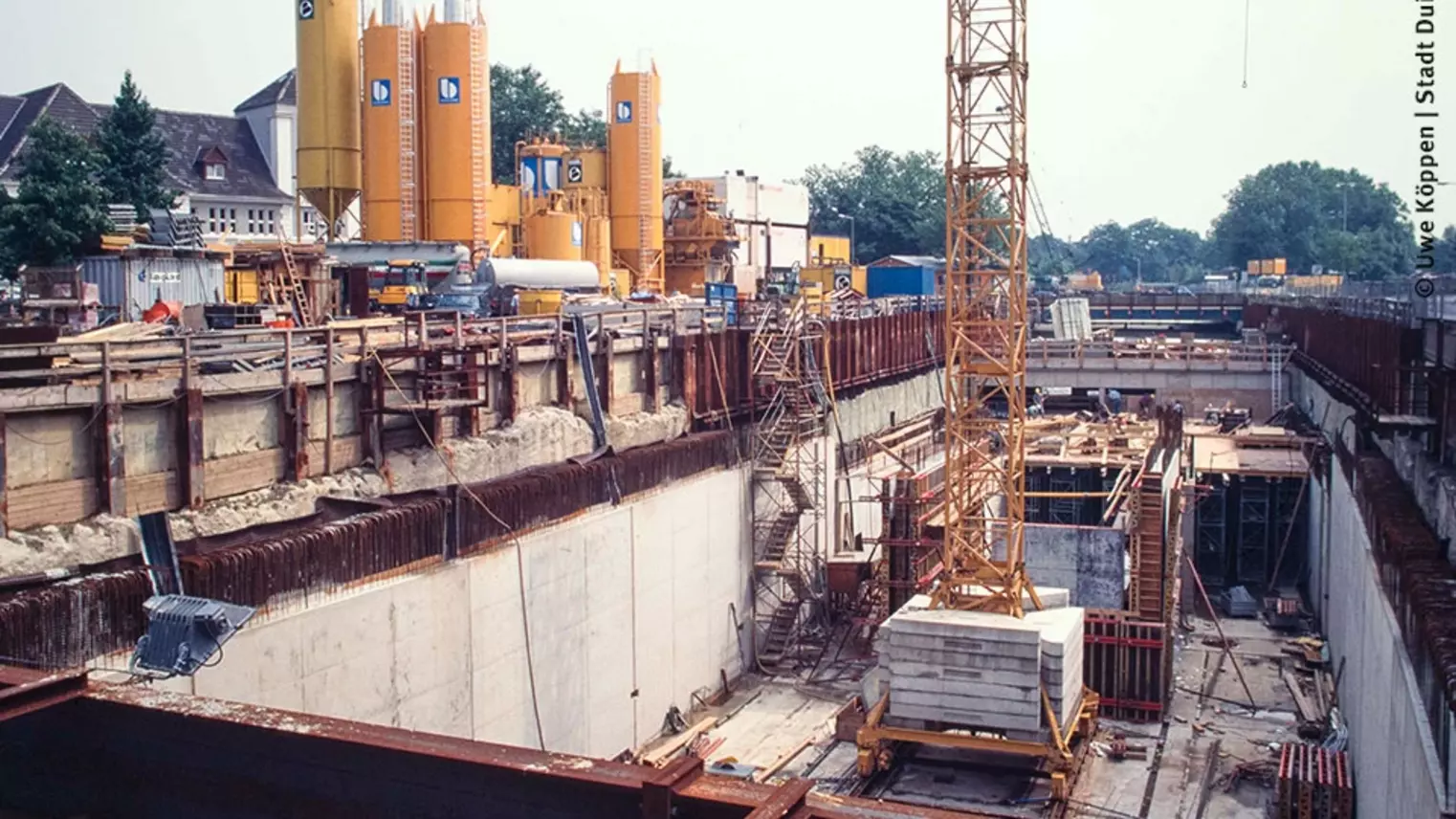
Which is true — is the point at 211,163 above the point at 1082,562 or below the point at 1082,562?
above

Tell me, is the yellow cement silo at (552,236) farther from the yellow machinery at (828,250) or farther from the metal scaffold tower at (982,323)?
the yellow machinery at (828,250)

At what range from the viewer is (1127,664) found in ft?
82.1

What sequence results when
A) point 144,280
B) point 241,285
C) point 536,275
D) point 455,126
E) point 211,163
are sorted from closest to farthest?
point 144,280 < point 241,285 < point 536,275 < point 455,126 < point 211,163

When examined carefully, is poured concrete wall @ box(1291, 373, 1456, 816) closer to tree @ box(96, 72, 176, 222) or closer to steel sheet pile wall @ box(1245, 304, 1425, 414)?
steel sheet pile wall @ box(1245, 304, 1425, 414)

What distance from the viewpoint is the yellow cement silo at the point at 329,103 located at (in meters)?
36.9

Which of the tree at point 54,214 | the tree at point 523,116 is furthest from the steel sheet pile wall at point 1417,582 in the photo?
the tree at point 523,116

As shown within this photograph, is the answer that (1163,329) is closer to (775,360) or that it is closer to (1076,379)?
(1076,379)

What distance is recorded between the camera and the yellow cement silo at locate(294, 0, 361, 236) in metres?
36.9

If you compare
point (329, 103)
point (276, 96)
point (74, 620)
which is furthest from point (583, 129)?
point (74, 620)

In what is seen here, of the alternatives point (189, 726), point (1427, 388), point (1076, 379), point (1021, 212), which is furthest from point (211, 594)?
point (1076, 379)

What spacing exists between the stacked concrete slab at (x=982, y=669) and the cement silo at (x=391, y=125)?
20674 millimetres

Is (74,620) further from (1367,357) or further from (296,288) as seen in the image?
(1367,357)

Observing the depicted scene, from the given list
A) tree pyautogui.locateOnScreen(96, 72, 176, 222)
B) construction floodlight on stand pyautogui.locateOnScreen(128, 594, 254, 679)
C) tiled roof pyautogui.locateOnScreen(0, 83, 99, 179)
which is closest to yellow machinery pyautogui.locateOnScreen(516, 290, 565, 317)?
construction floodlight on stand pyautogui.locateOnScreen(128, 594, 254, 679)

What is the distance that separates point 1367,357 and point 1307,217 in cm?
14420
